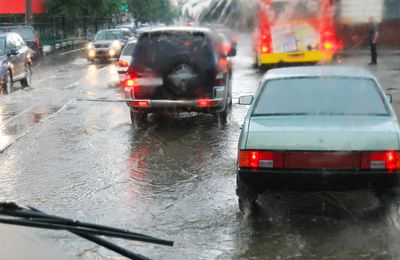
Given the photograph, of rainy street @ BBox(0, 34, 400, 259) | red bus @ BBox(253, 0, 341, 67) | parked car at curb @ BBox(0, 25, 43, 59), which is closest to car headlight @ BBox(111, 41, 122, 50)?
parked car at curb @ BBox(0, 25, 43, 59)

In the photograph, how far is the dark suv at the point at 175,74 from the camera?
10.2 meters

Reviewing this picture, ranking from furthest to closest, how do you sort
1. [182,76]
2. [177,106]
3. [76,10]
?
1. [76,10]
2. [177,106]
3. [182,76]

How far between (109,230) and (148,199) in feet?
12.2

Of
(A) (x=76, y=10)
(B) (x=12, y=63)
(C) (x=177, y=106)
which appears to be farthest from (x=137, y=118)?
(A) (x=76, y=10)

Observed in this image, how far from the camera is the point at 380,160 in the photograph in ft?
16.5

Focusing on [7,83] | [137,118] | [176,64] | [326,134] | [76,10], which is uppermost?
[76,10]

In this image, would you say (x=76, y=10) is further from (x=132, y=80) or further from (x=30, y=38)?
(x=132, y=80)

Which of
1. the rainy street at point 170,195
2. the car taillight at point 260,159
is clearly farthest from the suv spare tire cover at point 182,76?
the car taillight at point 260,159

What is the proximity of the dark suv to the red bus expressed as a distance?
0.91 metres

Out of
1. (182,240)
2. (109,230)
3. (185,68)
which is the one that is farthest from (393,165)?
(185,68)

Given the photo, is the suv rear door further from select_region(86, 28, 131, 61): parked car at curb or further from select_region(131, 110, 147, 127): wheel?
select_region(86, 28, 131, 61): parked car at curb

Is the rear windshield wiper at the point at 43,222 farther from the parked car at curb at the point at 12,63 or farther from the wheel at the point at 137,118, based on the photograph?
the parked car at curb at the point at 12,63

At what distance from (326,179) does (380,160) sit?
0.47 meters

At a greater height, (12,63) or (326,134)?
(12,63)
